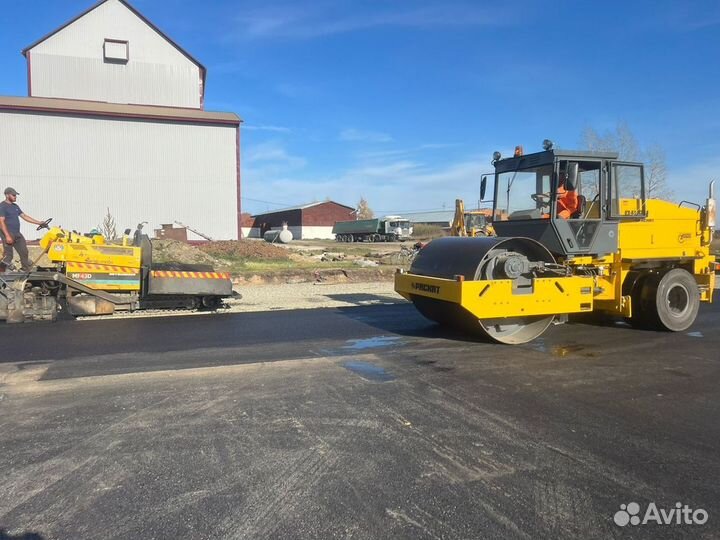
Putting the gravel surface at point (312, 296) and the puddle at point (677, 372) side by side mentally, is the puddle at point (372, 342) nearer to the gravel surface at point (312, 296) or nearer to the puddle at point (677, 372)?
the puddle at point (677, 372)

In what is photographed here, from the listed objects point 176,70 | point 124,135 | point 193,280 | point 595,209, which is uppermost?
point 176,70

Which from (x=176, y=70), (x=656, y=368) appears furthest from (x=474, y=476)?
(x=176, y=70)

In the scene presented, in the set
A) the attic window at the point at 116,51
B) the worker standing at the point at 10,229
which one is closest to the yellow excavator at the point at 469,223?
the worker standing at the point at 10,229

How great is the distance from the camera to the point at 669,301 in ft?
29.7

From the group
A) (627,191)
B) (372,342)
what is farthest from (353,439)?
(627,191)

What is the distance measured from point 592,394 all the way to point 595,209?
3.63 m

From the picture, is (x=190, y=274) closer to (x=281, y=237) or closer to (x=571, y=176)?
(x=571, y=176)

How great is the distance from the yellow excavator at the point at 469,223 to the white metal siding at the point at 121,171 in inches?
774

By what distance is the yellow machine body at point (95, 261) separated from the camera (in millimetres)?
9778

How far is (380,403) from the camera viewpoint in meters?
5.07

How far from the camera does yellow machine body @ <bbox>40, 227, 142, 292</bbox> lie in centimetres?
978

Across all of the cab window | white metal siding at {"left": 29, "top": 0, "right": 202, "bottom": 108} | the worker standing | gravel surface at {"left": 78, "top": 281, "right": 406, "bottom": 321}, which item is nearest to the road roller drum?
the cab window

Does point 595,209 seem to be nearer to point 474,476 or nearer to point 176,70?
point 474,476

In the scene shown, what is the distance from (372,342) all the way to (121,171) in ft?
76.3
